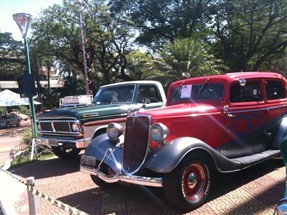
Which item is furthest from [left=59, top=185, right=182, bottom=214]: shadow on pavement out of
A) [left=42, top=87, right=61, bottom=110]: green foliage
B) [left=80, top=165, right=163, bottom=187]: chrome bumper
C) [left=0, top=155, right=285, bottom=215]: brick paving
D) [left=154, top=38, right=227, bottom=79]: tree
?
[left=42, top=87, right=61, bottom=110]: green foliage

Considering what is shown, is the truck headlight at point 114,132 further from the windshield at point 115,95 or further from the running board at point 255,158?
the windshield at point 115,95

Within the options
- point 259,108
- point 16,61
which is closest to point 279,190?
point 259,108

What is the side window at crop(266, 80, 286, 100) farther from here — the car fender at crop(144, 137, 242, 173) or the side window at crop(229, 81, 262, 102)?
the car fender at crop(144, 137, 242, 173)

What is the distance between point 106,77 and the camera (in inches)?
1302

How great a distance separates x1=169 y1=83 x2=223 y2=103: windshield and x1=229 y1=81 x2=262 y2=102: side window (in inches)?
9.6

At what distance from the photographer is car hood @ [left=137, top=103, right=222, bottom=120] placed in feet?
17.0

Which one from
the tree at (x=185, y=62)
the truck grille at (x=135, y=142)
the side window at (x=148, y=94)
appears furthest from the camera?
the tree at (x=185, y=62)

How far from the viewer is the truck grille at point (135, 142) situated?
5086mm

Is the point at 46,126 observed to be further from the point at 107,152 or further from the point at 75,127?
the point at 107,152

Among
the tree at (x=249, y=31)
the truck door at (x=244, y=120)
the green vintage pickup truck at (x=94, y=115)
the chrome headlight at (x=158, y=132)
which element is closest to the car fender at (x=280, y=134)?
the truck door at (x=244, y=120)

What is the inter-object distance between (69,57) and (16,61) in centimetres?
2870

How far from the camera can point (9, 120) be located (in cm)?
3228

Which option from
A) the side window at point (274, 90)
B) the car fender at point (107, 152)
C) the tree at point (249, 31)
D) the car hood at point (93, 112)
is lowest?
the car fender at point (107, 152)

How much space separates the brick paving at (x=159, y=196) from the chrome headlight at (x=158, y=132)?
0.98 metres
